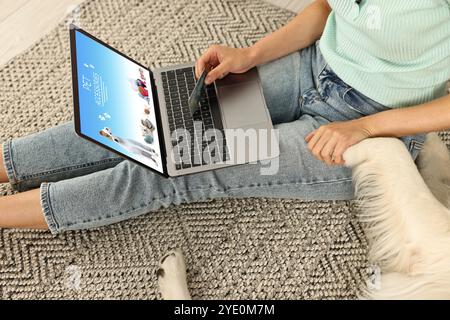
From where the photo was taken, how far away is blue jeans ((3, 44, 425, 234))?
0.86 meters

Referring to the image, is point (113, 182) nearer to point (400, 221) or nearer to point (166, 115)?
point (166, 115)

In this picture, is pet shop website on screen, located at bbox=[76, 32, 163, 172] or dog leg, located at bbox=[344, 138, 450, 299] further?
pet shop website on screen, located at bbox=[76, 32, 163, 172]

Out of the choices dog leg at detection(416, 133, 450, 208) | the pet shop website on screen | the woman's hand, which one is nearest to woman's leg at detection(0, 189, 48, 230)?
the pet shop website on screen

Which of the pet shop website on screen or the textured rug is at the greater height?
the pet shop website on screen

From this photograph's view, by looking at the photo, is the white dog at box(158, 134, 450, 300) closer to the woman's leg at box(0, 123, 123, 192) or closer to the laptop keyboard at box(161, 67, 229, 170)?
the laptop keyboard at box(161, 67, 229, 170)

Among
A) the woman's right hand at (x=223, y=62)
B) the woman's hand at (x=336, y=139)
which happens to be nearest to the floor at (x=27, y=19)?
the woman's right hand at (x=223, y=62)

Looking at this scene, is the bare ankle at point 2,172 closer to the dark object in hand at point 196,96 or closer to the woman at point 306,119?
the woman at point 306,119

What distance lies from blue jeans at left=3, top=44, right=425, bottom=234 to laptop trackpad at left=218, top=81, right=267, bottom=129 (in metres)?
0.04

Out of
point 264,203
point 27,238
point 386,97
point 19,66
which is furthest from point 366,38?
point 19,66

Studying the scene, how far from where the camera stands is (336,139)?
2.68ft

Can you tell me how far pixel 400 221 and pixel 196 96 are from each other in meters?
0.44

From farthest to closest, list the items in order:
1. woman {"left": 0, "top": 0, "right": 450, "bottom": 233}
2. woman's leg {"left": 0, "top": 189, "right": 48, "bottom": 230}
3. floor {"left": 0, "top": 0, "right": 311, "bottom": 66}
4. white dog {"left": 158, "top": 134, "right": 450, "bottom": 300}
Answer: floor {"left": 0, "top": 0, "right": 311, "bottom": 66} < woman's leg {"left": 0, "top": 189, "right": 48, "bottom": 230} < woman {"left": 0, "top": 0, "right": 450, "bottom": 233} < white dog {"left": 158, "top": 134, "right": 450, "bottom": 300}

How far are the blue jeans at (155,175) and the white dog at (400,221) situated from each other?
8cm
